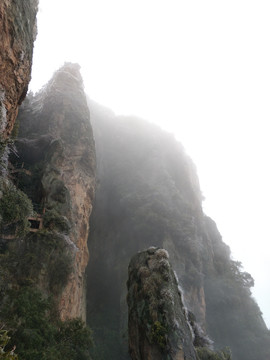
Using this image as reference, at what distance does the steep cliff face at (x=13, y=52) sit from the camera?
8.77 metres

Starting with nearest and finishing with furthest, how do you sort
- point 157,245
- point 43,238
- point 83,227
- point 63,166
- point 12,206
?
point 12,206 < point 43,238 < point 83,227 < point 63,166 < point 157,245

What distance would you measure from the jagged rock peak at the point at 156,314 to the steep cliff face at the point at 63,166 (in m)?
5.84

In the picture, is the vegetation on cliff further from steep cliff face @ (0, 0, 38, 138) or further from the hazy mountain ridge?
steep cliff face @ (0, 0, 38, 138)

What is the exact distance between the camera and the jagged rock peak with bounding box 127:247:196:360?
822cm

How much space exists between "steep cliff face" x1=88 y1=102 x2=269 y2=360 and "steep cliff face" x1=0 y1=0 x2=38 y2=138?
18.8 m

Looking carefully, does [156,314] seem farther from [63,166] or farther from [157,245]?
[157,245]

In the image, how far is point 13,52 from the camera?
30.8ft

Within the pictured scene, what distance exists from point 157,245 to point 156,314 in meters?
18.0

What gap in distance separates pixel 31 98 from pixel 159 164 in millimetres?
17479

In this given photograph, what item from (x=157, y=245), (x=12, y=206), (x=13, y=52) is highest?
(x=13, y=52)

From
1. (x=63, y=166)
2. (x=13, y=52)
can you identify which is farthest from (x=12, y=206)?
(x=63, y=166)

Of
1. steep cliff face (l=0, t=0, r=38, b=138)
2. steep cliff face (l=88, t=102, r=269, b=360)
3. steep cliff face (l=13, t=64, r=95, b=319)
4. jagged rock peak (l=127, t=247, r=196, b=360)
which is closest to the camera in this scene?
jagged rock peak (l=127, t=247, r=196, b=360)

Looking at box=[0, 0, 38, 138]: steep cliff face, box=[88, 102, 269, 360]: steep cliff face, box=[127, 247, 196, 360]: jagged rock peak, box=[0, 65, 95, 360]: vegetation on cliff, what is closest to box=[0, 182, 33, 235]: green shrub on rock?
box=[0, 65, 95, 360]: vegetation on cliff

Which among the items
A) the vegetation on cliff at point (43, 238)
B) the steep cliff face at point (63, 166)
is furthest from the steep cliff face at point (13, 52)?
the steep cliff face at point (63, 166)
